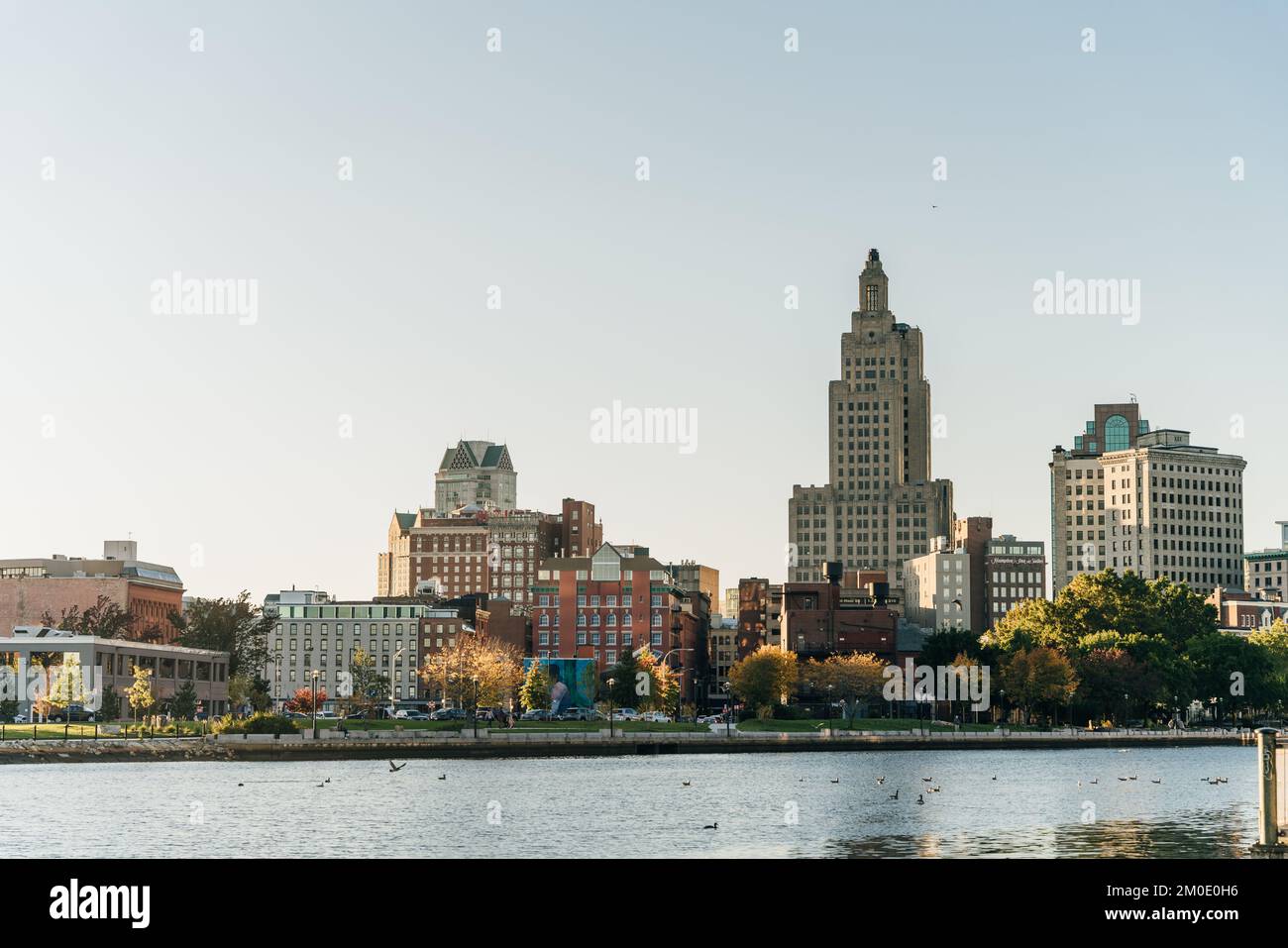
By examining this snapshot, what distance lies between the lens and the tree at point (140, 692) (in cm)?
18900

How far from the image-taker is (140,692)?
188500mm

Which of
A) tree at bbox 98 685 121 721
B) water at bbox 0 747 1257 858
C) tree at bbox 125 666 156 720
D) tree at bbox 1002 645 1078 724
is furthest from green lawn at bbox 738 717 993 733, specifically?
tree at bbox 98 685 121 721

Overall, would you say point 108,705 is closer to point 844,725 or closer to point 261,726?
point 261,726

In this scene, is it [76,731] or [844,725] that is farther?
[844,725]

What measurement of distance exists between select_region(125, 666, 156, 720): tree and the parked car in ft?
16.2

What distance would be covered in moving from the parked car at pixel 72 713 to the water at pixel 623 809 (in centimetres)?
3756

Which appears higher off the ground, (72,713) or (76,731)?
(72,713)

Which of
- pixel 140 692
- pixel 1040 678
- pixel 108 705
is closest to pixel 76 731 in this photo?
pixel 140 692

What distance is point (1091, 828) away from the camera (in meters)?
77.9

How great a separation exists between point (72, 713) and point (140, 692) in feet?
26.5

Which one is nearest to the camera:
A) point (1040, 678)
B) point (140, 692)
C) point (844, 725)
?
point (140, 692)

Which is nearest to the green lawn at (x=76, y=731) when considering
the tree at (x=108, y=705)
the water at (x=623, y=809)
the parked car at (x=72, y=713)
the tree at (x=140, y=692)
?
the parked car at (x=72, y=713)
